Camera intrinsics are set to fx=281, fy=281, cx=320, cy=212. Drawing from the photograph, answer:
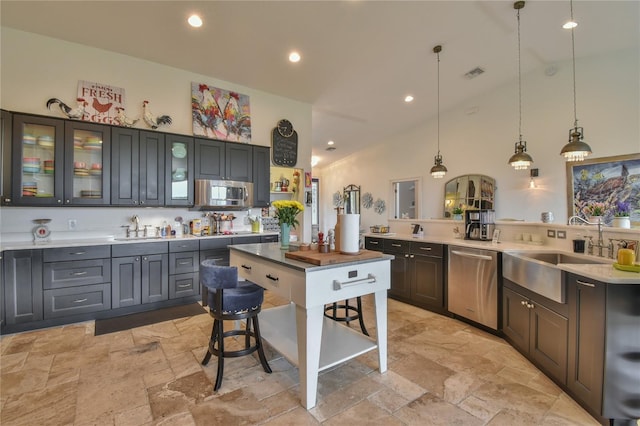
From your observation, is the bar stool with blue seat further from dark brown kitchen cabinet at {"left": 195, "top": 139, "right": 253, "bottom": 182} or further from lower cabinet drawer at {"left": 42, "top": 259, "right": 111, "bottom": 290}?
dark brown kitchen cabinet at {"left": 195, "top": 139, "right": 253, "bottom": 182}

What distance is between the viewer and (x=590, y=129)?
4422mm

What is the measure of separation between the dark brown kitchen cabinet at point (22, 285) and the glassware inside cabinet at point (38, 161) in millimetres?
721

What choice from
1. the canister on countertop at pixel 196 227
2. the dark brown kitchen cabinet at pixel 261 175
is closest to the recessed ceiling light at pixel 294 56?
the dark brown kitchen cabinet at pixel 261 175

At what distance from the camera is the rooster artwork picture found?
4.37 meters

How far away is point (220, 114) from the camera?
15.0 ft

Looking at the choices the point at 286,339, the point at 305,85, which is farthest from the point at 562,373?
the point at 305,85

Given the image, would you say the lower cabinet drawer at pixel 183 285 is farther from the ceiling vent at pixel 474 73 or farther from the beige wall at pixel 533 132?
the ceiling vent at pixel 474 73

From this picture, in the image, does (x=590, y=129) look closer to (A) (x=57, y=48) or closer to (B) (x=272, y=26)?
(B) (x=272, y=26)

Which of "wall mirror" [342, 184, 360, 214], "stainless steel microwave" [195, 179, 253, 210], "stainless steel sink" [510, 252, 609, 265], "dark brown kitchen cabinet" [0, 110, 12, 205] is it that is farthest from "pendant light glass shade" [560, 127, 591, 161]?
"wall mirror" [342, 184, 360, 214]

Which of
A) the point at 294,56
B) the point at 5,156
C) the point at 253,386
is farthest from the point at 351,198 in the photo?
the point at 5,156

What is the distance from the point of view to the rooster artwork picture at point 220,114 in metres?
4.37

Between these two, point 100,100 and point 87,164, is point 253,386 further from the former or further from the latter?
point 100,100

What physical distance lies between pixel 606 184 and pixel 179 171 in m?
6.44

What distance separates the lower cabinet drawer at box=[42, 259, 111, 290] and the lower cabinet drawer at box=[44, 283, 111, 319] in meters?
0.06
